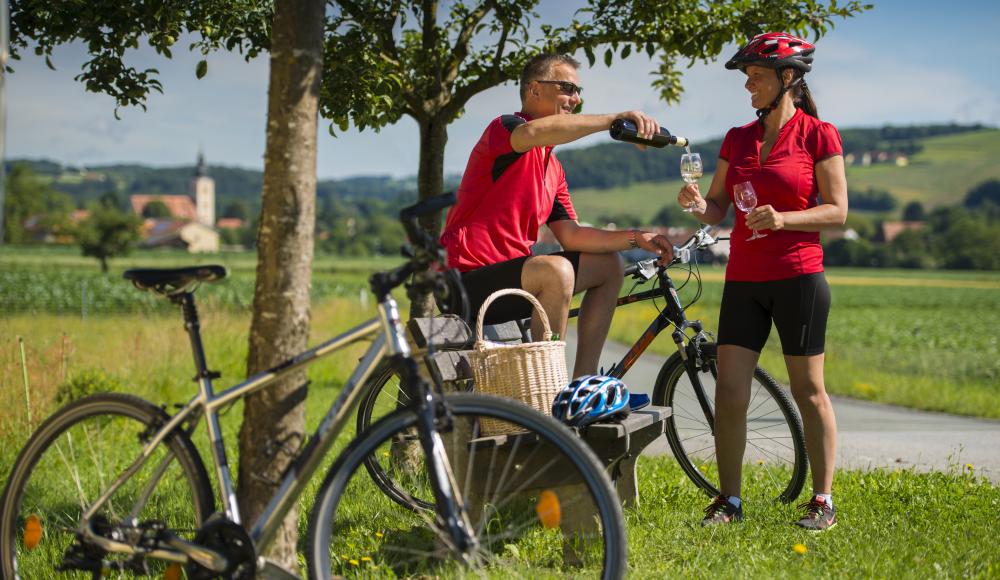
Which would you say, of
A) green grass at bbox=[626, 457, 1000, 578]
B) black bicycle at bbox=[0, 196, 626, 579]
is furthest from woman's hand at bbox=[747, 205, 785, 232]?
black bicycle at bbox=[0, 196, 626, 579]

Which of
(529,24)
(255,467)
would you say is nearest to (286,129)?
(255,467)

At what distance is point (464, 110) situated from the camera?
683 centimetres

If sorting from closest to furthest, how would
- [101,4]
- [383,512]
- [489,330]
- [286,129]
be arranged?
[286,129], [489,330], [383,512], [101,4]

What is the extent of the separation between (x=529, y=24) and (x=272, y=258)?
3.76 metres

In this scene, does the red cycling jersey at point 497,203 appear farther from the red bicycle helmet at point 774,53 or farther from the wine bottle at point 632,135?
the red bicycle helmet at point 774,53

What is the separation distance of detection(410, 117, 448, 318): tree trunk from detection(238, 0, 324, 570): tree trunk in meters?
3.07

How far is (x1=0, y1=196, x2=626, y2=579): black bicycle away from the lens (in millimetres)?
2785

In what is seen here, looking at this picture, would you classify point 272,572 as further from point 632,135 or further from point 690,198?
point 690,198

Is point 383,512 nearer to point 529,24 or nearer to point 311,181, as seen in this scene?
point 311,181

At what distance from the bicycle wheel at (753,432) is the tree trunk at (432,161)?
2.00 metres

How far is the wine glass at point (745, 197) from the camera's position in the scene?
419 centimetres

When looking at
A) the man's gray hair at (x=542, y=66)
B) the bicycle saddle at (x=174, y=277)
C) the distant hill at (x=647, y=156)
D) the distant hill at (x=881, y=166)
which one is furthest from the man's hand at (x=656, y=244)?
the distant hill at (x=647, y=156)

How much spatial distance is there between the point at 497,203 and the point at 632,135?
2.75 feet

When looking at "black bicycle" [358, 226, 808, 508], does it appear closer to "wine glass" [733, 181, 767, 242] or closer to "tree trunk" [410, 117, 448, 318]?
"wine glass" [733, 181, 767, 242]
